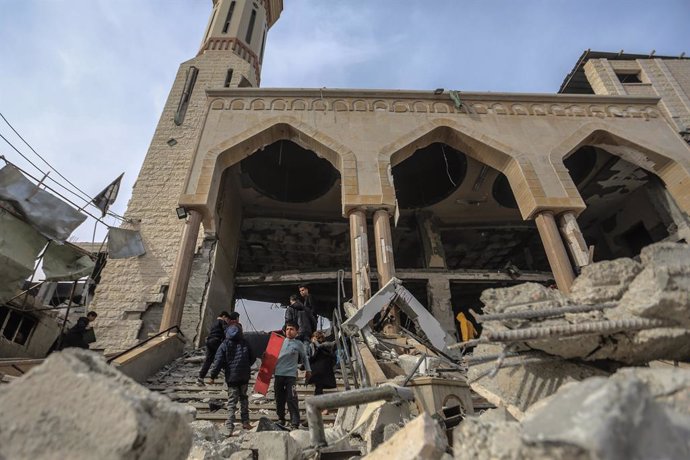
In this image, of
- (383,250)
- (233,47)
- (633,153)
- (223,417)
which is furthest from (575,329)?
(233,47)

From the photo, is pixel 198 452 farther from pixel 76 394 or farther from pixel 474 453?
pixel 474 453

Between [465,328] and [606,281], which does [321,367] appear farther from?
[465,328]

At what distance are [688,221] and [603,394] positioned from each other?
40.9 ft

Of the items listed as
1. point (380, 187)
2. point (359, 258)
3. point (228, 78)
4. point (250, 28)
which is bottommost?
point (359, 258)

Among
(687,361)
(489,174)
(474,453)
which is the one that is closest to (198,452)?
(474,453)

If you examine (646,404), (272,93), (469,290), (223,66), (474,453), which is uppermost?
(223,66)

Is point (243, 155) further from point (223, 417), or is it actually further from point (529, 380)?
point (529, 380)

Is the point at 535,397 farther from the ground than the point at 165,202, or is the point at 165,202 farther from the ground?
the point at 165,202

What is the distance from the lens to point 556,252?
819 cm

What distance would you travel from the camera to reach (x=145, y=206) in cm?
1056

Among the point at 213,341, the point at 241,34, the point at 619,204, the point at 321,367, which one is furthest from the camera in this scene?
the point at 241,34

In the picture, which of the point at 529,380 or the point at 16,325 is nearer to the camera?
the point at 529,380

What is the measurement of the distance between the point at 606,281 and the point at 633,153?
37.1ft

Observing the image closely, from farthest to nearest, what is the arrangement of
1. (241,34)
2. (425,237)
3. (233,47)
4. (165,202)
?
(241,34)
(233,47)
(425,237)
(165,202)
